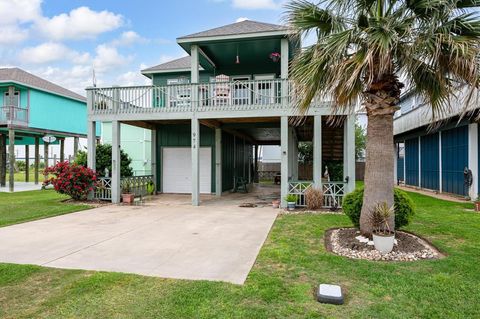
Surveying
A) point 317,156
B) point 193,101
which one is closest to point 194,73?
point 193,101

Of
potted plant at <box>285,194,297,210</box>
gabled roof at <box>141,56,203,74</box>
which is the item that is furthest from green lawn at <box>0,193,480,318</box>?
gabled roof at <box>141,56,203,74</box>

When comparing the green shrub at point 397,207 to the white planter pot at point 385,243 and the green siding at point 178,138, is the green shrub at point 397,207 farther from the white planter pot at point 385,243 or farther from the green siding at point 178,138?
the green siding at point 178,138

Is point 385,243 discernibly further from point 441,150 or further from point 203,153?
point 441,150

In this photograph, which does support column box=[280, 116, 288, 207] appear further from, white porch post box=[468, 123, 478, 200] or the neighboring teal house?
the neighboring teal house

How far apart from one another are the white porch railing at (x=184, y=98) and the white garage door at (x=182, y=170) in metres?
3.77

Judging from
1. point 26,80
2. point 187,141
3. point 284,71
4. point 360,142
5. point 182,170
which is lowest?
point 182,170

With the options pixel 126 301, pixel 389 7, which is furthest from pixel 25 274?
pixel 389 7

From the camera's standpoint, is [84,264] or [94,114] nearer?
[84,264]

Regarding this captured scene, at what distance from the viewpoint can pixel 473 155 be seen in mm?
11914

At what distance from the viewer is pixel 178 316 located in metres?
3.23

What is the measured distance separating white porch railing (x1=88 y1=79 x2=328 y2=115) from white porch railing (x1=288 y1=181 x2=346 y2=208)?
9.72 feet

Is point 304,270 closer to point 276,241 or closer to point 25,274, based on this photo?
point 276,241

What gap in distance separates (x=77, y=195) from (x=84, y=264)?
788 centimetres

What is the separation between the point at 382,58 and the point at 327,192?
6261 millimetres
